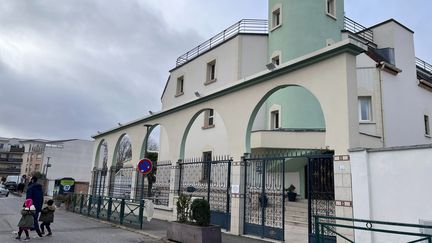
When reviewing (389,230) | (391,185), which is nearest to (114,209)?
→ (391,185)

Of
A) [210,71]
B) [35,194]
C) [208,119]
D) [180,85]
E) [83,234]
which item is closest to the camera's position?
[35,194]

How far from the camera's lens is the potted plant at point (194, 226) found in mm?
8461

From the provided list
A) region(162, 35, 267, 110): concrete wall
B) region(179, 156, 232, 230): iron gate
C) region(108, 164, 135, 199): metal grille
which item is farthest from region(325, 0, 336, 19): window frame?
region(108, 164, 135, 199): metal grille

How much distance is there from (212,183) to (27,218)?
5697mm

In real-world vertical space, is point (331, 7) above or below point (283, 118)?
above

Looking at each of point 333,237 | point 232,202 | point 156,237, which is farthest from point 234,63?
point 333,237

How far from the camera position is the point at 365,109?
17344 mm

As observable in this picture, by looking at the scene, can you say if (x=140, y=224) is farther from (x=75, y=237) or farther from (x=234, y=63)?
(x=234, y=63)

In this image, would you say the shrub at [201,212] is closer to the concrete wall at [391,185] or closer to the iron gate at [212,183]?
the iron gate at [212,183]

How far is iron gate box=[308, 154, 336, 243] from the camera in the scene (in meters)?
8.32

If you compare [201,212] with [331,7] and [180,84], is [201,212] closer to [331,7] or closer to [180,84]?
[331,7]

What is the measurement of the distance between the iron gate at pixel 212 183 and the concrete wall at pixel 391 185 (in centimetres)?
458

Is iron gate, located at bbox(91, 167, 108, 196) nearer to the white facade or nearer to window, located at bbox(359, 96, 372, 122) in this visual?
window, located at bbox(359, 96, 372, 122)

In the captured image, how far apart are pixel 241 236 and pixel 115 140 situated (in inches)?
510
